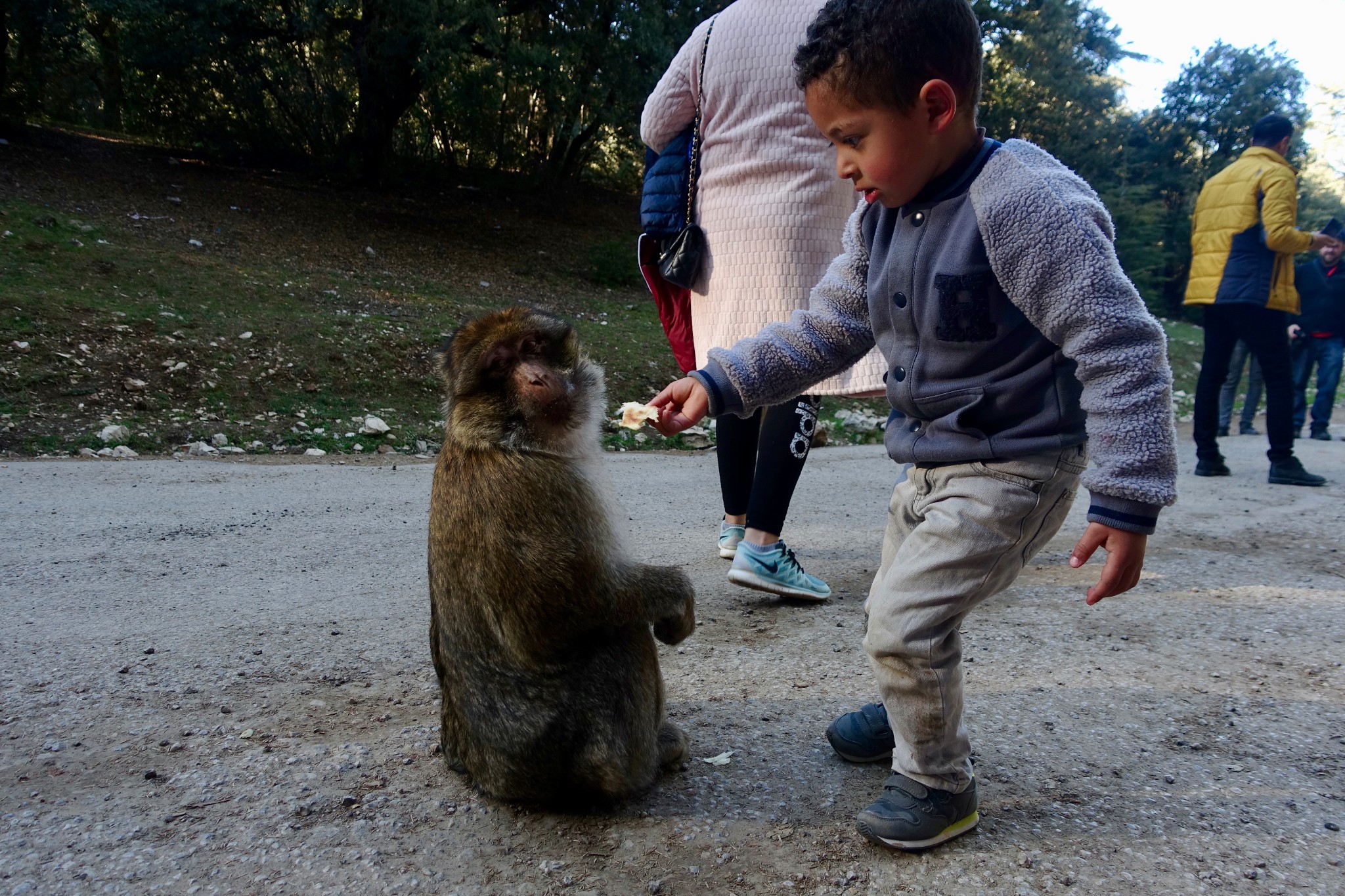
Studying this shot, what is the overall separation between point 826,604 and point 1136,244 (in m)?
21.0

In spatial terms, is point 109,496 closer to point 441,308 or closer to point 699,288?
point 699,288

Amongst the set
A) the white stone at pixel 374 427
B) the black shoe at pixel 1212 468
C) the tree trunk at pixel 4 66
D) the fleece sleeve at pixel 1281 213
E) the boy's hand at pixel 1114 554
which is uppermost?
the tree trunk at pixel 4 66

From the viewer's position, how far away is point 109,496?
4938 mm

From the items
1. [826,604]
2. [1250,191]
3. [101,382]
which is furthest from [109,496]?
[1250,191]

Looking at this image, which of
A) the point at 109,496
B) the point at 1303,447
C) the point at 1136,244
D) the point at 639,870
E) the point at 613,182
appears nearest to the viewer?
the point at 639,870

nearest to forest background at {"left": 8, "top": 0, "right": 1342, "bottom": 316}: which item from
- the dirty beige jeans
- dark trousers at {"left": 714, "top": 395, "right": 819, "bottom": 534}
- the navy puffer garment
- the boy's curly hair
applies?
the navy puffer garment

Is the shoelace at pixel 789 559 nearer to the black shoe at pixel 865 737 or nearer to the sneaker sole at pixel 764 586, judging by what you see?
the sneaker sole at pixel 764 586

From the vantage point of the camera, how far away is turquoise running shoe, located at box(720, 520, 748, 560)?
3.99 metres

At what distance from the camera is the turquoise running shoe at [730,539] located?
3990 mm

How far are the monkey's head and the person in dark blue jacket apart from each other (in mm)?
9021

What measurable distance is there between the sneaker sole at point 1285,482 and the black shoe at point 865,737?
5239mm

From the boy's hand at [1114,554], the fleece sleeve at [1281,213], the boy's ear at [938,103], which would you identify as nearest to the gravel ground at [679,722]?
the boy's hand at [1114,554]

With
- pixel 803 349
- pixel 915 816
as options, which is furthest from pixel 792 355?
pixel 915 816

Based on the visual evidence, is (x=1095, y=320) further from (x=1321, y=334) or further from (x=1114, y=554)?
(x=1321, y=334)
